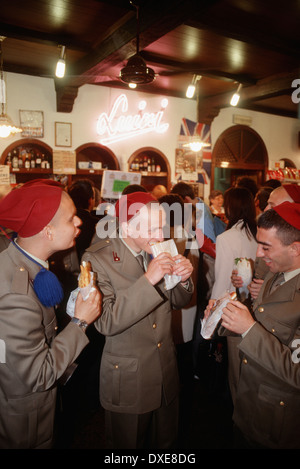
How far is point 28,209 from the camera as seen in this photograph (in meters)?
1.57

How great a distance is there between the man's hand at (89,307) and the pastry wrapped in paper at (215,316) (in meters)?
0.63

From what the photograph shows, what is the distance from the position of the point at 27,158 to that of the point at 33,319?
6.02m

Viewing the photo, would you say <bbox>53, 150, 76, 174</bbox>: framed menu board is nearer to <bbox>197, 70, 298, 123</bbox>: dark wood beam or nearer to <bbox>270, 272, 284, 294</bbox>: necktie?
<bbox>197, 70, 298, 123</bbox>: dark wood beam

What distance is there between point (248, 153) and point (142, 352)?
349 inches

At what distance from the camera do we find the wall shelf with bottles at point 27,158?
21.1 ft

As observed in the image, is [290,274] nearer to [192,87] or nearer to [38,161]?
[192,87]

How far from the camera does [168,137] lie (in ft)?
26.9

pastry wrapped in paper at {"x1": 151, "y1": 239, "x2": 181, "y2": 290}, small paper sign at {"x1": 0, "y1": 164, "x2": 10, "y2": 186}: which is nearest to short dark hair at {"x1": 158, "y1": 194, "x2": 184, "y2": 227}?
pastry wrapped in paper at {"x1": 151, "y1": 239, "x2": 181, "y2": 290}

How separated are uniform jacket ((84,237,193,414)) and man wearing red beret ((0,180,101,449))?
9.4 inches

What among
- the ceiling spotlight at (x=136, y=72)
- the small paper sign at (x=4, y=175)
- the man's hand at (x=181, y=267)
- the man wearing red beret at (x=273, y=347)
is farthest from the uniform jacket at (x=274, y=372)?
the small paper sign at (x=4, y=175)

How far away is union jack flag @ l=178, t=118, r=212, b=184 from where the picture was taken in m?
8.35

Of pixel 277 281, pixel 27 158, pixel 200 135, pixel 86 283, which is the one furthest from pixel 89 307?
pixel 200 135

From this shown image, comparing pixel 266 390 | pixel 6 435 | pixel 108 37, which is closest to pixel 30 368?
pixel 6 435

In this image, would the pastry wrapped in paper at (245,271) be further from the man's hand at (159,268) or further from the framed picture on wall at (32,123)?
the framed picture on wall at (32,123)
